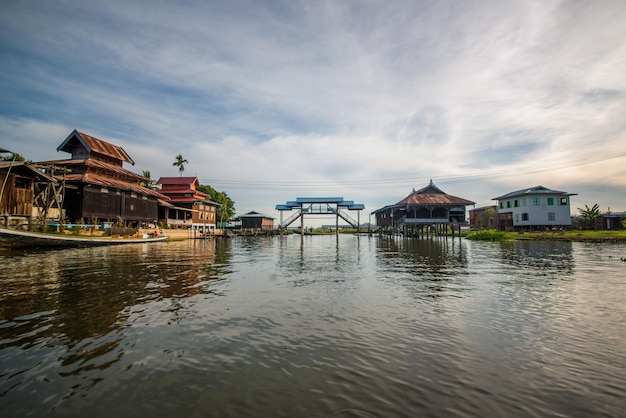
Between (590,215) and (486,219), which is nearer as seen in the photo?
(590,215)

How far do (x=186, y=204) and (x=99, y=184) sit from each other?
25061 mm

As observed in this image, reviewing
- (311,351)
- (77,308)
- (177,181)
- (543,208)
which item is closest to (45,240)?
(77,308)

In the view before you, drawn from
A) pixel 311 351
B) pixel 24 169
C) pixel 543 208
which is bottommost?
pixel 311 351

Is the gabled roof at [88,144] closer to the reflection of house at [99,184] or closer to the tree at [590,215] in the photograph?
the reflection of house at [99,184]

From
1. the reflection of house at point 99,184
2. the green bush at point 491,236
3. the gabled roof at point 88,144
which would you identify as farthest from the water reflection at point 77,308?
the green bush at point 491,236

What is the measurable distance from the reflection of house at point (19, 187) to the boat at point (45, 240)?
270cm

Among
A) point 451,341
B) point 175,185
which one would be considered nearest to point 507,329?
point 451,341

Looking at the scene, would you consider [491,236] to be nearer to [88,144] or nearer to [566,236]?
[566,236]

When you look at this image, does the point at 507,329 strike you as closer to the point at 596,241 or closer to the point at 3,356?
the point at 3,356

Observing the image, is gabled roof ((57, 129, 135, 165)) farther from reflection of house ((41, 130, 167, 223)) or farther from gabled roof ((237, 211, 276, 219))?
gabled roof ((237, 211, 276, 219))

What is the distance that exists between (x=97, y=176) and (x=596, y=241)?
66152mm

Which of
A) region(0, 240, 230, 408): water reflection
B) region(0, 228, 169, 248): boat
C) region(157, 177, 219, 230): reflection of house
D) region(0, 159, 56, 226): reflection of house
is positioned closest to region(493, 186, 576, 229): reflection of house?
region(0, 240, 230, 408): water reflection

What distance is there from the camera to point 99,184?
37.9m

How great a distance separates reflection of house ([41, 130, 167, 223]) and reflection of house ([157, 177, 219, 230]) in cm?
902
